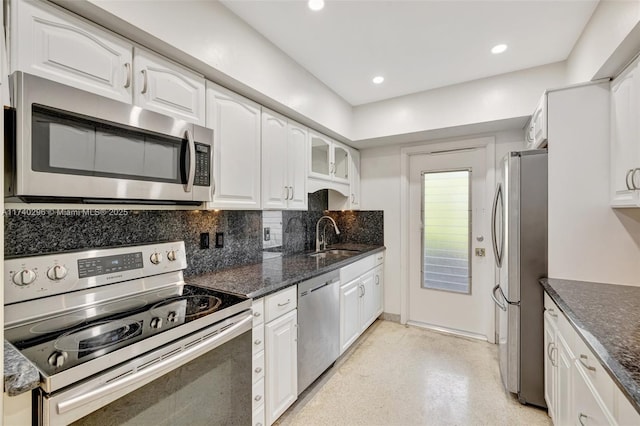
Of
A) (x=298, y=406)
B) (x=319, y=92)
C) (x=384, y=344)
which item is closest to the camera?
(x=298, y=406)

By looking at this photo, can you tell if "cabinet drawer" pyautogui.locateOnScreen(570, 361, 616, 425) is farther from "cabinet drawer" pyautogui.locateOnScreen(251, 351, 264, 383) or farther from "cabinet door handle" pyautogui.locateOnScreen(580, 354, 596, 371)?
"cabinet drawer" pyautogui.locateOnScreen(251, 351, 264, 383)

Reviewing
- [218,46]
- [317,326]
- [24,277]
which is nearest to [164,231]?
[24,277]

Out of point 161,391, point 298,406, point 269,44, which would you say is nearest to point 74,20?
point 269,44

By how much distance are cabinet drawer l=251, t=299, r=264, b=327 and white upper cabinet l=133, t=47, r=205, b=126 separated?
1090mm

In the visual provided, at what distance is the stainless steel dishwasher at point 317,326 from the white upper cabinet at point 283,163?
2.24 feet

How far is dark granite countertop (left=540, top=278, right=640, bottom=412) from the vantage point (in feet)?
2.97

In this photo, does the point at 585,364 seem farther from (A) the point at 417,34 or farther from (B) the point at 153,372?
(A) the point at 417,34

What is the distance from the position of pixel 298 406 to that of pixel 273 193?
1544 millimetres

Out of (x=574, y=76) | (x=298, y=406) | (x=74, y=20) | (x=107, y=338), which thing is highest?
(x=574, y=76)

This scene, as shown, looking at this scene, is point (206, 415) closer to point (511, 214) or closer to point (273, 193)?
point (273, 193)

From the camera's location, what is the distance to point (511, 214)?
205 centimetres

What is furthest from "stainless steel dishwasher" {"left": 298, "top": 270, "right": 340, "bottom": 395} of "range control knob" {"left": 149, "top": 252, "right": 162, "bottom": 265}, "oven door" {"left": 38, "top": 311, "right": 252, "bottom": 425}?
"range control knob" {"left": 149, "top": 252, "right": 162, "bottom": 265}

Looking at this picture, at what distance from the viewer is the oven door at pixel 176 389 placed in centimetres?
87

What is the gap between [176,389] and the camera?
45.1 inches
